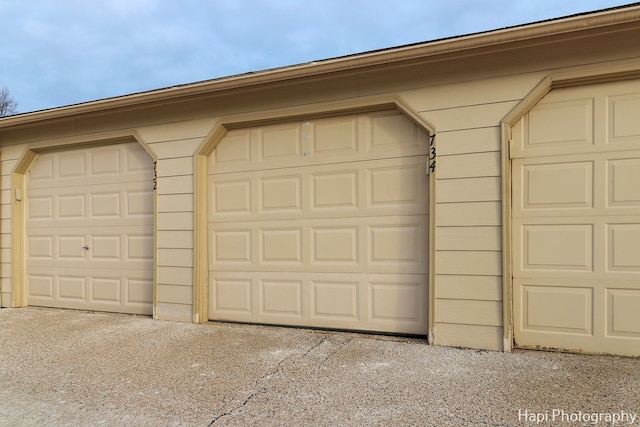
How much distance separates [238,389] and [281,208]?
1919 millimetres

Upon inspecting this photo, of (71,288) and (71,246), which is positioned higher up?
(71,246)

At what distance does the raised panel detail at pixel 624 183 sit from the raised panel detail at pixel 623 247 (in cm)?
19

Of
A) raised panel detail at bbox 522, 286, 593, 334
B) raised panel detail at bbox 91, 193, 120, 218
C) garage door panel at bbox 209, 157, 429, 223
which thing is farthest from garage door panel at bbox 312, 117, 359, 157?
raised panel detail at bbox 91, 193, 120, 218

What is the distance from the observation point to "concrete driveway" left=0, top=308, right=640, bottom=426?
6.70 ft

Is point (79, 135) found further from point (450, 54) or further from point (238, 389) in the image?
point (450, 54)

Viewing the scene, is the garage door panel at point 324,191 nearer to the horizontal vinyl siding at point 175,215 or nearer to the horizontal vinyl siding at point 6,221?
the horizontal vinyl siding at point 175,215

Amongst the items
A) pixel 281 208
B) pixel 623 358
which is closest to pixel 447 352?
pixel 623 358

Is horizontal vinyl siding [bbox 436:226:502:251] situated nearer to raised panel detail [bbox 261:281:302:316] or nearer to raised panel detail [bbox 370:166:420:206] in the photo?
raised panel detail [bbox 370:166:420:206]

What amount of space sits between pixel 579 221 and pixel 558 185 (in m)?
0.32

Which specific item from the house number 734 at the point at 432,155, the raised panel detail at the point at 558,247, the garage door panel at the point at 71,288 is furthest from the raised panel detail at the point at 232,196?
the raised panel detail at the point at 558,247

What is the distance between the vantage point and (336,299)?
A: 3.67 meters

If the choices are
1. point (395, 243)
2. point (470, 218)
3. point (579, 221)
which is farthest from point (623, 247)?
point (395, 243)

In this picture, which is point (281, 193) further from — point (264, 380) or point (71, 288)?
point (71, 288)

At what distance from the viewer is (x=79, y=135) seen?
15.3 feet
